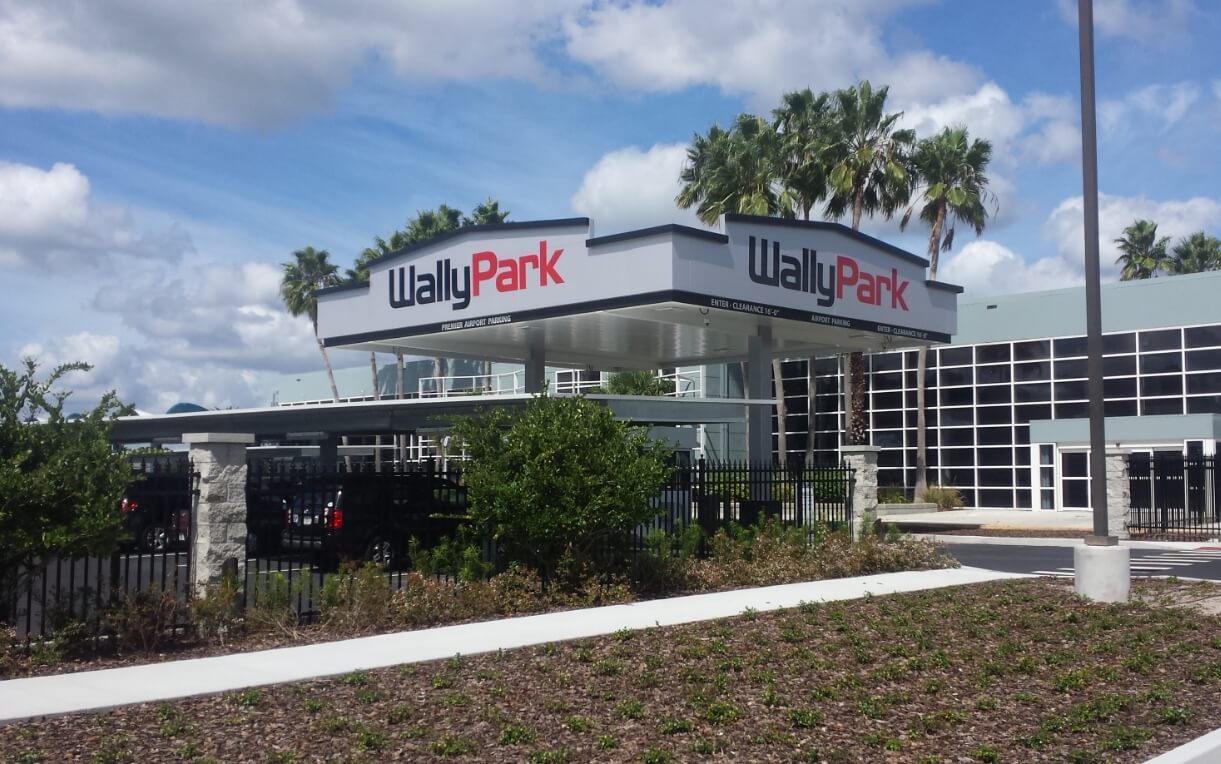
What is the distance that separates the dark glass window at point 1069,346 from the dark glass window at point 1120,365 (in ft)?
3.13

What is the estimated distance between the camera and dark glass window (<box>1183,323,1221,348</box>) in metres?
37.1

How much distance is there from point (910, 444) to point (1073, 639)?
33414mm

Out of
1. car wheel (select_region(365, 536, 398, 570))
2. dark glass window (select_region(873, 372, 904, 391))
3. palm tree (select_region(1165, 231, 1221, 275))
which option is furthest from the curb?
palm tree (select_region(1165, 231, 1221, 275))

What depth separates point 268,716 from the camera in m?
8.62

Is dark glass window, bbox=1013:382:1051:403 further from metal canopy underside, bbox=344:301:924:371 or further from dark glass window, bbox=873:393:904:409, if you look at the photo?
metal canopy underside, bbox=344:301:924:371

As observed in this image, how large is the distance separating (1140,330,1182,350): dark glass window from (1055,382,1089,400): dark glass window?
2564 mm

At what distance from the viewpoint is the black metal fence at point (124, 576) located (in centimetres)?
1091

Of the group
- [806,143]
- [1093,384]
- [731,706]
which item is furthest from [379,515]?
[806,143]

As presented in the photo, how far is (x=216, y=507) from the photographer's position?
40.5 ft

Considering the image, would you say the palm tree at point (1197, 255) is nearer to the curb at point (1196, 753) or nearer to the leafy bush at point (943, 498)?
the leafy bush at point (943, 498)

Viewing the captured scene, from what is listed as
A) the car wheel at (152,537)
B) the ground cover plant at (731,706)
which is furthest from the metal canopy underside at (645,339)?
the ground cover plant at (731,706)

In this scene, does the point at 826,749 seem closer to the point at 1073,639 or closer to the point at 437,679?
the point at 437,679

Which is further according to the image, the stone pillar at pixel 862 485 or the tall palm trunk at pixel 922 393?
the tall palm trunk at pixel 922 393

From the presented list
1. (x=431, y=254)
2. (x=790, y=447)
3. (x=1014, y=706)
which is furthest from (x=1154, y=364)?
(x=1014, y=706)
